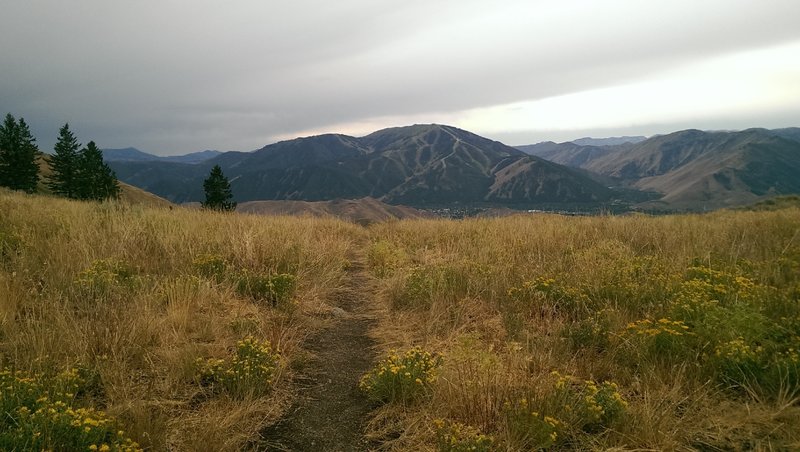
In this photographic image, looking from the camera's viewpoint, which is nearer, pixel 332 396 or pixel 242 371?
pixel 242 371

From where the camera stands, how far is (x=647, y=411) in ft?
9.55

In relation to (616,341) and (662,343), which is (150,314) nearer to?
(616,341)

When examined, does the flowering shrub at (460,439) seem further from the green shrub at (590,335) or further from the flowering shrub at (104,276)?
the flowering shrub at (104,276)

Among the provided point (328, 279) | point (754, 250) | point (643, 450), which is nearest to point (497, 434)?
point (643, 450)

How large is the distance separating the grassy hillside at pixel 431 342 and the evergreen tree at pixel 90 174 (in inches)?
2552

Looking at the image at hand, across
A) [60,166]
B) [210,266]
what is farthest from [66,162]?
[210,266]

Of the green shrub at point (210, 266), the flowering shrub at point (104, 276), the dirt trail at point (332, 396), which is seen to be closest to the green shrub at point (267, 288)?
the green shrub at point (210, 266)

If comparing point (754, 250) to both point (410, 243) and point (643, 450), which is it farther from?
point (410, 243)

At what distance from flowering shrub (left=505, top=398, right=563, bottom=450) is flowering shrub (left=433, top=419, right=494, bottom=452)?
20 cm

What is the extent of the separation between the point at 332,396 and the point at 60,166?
84.2 metres

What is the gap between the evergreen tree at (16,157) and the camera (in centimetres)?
5766

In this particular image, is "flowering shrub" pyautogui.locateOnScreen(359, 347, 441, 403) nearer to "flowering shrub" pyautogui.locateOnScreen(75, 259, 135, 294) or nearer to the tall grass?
the tall grass

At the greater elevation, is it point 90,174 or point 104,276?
point 90,174

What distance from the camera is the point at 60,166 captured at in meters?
65.9
